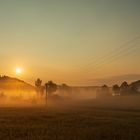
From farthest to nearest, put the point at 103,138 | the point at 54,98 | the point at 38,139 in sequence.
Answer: the point at 54,98 → the point at 103,138 → the point at 38,139

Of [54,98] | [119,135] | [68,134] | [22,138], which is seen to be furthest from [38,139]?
[54,98]

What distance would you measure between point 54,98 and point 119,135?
535 ft

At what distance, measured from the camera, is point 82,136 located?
89.2ft

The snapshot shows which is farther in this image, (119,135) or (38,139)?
(119,135)

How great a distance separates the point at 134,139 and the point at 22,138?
30.7ft

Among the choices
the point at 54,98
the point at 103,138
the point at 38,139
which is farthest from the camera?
the point at 54,98

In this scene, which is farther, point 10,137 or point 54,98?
point 54,98

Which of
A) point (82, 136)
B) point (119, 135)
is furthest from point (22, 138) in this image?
point (119, 135)

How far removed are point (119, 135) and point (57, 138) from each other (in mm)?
6086

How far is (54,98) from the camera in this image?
190m

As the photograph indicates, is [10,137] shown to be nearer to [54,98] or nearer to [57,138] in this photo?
[57,138]

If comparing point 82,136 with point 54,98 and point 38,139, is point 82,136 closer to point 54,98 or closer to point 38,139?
point 38,139

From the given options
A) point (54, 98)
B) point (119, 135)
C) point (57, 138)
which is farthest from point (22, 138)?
point (54, 98)

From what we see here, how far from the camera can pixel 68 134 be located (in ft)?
92.2
